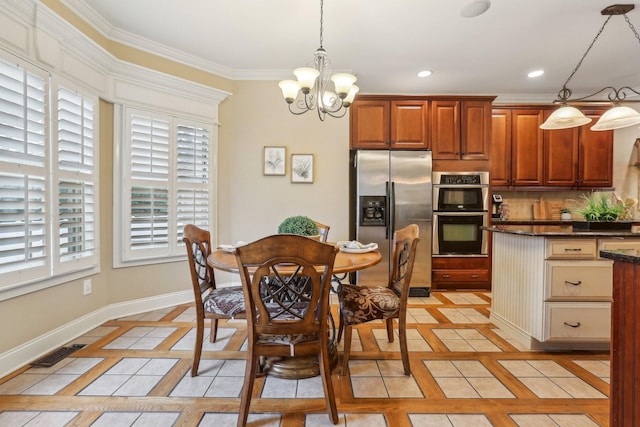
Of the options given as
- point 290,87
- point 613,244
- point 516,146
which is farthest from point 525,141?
point 290,87

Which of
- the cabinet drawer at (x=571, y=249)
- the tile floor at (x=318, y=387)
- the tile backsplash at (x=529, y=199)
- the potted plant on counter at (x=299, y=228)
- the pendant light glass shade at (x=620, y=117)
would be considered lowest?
the tile floor at (x=318, y=387)

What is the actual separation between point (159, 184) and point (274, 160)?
129cm

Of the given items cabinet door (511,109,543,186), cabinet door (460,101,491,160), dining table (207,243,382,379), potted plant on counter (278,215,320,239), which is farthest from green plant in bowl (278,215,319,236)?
cabinet door (511,109,543,186)

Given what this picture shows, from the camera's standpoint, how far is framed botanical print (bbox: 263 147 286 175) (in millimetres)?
3686

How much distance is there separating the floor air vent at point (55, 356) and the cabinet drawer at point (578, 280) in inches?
137

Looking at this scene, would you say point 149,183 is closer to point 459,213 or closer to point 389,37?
point 389,37

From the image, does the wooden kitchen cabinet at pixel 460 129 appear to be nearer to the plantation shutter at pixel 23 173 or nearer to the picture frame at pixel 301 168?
the picture frame at pixel 301 168

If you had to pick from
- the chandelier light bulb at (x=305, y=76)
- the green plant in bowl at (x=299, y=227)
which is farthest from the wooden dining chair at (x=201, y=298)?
the chandelier light bulb at (x=305, y=76)

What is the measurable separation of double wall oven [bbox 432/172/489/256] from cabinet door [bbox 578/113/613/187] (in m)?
1.62

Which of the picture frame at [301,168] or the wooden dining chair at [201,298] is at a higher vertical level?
the picture frame at [301,168]

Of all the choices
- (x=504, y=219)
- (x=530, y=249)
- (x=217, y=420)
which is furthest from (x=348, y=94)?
(x=504, y=219)

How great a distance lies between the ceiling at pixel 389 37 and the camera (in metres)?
2.47

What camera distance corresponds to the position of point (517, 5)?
2408 millimetres

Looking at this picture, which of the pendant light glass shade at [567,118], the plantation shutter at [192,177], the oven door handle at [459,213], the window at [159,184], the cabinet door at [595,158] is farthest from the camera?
the cabinet door at [595,158]
